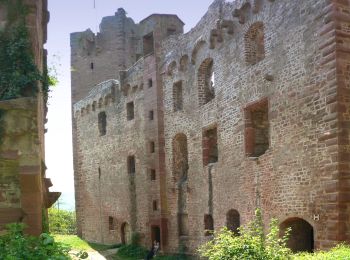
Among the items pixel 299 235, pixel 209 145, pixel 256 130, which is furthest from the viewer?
pixel 209 145

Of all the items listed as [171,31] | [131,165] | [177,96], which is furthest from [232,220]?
[171,31]

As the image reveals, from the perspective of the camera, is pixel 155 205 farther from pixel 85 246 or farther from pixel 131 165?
pixel 85 246

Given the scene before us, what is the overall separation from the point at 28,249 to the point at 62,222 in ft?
122

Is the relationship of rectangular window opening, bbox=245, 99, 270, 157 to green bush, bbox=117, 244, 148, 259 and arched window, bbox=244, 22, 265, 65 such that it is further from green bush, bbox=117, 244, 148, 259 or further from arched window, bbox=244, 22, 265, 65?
green bush, bbox=117, 244, 148, 259

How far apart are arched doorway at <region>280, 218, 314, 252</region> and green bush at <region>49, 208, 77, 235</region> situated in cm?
2941

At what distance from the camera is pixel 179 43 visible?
2194cm

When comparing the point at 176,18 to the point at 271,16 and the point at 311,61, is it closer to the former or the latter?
the point at 271,16

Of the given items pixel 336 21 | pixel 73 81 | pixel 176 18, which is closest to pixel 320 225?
pixel 336 21

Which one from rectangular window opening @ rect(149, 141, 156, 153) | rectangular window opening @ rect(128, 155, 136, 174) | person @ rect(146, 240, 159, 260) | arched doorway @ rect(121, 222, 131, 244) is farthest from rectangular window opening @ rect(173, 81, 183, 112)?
arched doorway @ rect(121, 222, 131, 244)

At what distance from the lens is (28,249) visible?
27.5 feet

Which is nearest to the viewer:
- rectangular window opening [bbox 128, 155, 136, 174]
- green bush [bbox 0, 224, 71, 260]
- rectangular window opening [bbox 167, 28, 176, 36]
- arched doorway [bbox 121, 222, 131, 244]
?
green bush [bbox 0, 224, 71, 260]

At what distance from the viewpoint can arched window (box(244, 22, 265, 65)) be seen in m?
16.9

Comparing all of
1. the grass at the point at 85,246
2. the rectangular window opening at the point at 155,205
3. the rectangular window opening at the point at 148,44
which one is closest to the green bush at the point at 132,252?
the grass at the point at 85,246

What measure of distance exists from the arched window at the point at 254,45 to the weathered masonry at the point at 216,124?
0.13ft
